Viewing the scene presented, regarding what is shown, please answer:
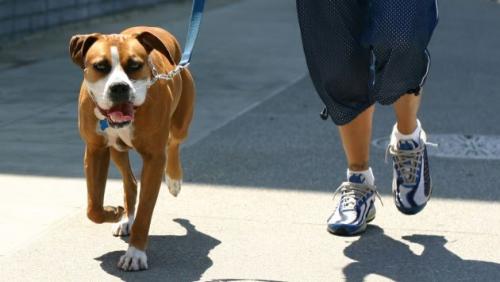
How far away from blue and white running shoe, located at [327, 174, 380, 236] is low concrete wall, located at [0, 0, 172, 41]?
668 cm

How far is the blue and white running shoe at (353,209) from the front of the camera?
543cm

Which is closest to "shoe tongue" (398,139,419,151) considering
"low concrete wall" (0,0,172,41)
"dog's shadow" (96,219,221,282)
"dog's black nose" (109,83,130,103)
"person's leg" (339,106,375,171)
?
"person's leg" (339,106,375,171)

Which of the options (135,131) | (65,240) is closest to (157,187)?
(135,131)

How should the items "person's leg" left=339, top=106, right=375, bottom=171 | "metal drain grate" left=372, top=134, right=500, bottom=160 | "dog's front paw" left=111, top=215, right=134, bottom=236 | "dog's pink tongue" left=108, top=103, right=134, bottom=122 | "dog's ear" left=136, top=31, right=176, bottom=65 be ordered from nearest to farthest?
"dog's pink tongue" left=108, top=103, right=134, bottom=122 → "dog's ear" left=136, top=31, right=176, bottom=65 → "dog's front paw" left=111, top=215, right=134, bottom=236 → "person's leg" left=339, top=106, right=375, bottom=171 → "metal drain grate" left=372, top=134, right=500, bottom=160

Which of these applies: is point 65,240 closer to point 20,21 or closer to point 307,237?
point 307,237

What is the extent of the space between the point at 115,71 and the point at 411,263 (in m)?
1.54

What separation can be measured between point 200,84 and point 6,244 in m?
4.69

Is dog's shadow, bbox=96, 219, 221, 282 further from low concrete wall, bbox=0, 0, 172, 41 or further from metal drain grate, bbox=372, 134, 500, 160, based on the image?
low concrete wall, bbox=0, 0, 172, 41

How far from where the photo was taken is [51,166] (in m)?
6.82

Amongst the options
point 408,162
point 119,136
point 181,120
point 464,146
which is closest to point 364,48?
point 408,162

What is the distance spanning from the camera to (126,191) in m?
5.41

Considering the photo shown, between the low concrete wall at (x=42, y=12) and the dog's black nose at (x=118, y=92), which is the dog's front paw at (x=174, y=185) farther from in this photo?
the low concrete wall at (x=42, y=12)

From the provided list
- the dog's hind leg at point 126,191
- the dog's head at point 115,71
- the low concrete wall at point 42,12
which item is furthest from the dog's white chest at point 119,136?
the low concrete wall at point 42,12

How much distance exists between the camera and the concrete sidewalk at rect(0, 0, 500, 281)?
16.4 ft
